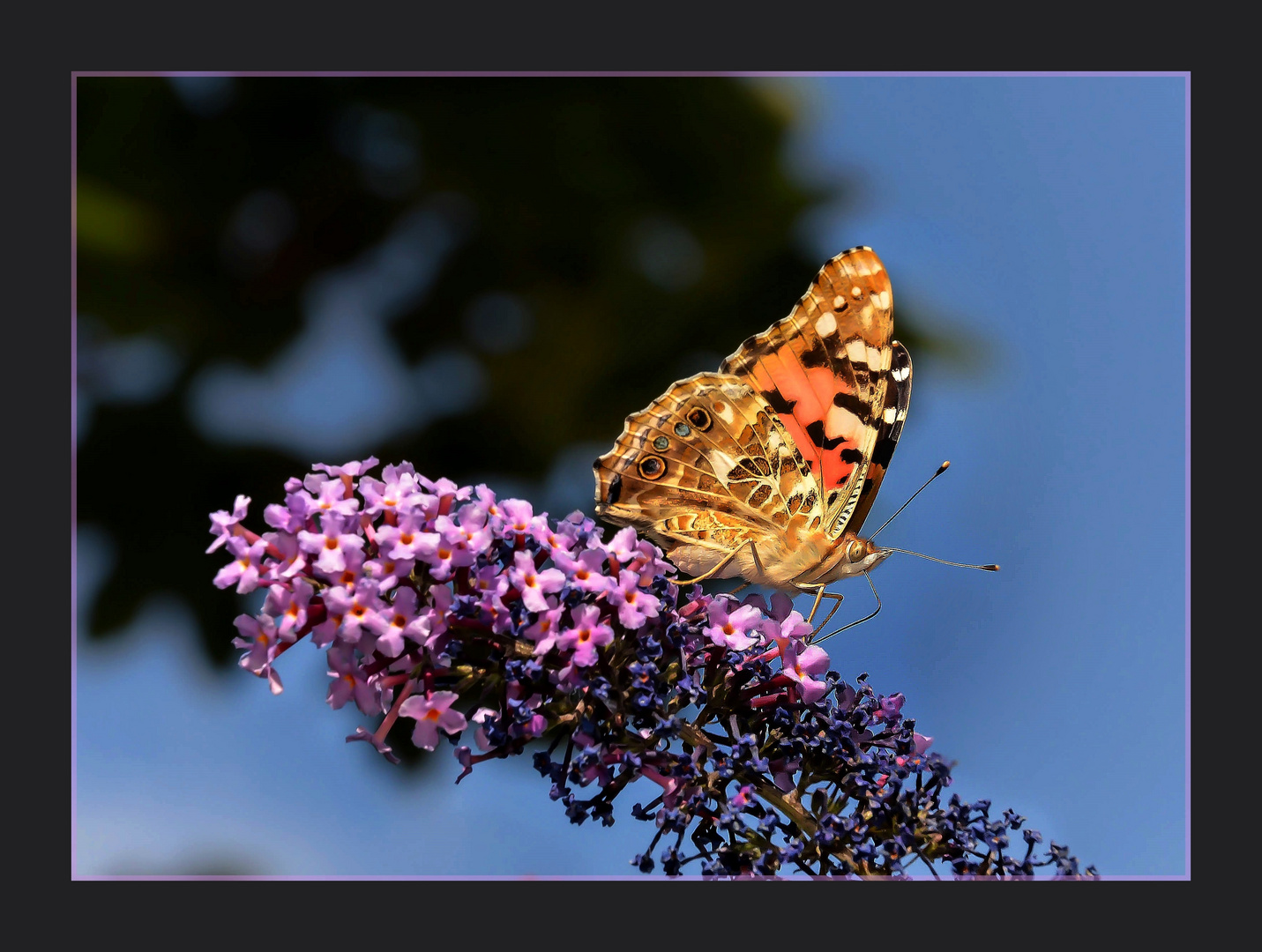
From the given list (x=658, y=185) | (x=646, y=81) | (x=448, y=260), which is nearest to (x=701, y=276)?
(x=658, y=185)

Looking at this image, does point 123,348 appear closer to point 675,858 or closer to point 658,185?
point 658,185

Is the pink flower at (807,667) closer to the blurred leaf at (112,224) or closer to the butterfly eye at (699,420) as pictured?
the butterfly eye at (699,420)

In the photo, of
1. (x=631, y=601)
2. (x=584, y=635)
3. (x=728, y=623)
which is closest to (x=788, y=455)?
(x=728, y=623)

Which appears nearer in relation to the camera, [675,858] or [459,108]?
[675,858]

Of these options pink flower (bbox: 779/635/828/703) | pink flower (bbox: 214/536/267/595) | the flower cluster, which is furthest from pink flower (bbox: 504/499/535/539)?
pink flower (bbox: 779/635/828/703)

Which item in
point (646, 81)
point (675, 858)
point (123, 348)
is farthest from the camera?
point (646, 81)

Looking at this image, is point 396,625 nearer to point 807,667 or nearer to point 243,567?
point 243,567

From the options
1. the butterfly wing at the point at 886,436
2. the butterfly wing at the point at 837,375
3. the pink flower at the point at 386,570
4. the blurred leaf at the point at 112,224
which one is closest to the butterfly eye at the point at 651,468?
the butterfly wing at the point at 837,375
